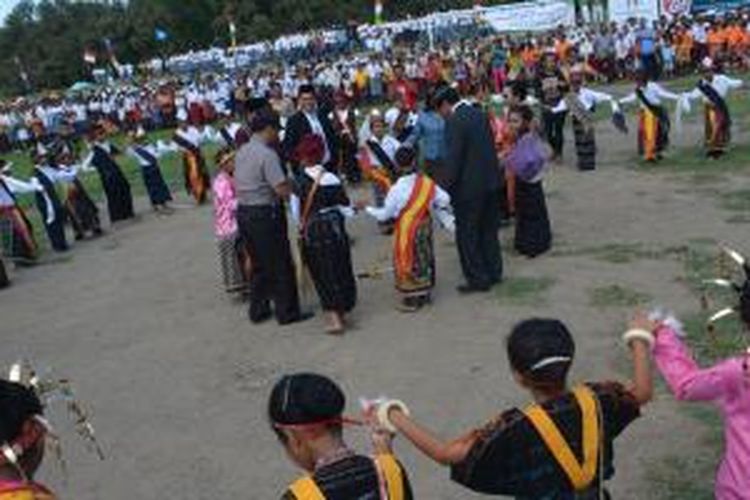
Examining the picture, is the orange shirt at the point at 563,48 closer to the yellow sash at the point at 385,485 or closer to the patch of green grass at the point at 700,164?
the patch of green grass at the point at 700,164

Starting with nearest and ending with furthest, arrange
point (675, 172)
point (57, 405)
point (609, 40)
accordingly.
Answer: point (57, 405) < point (675, 172) < point (609, 40)

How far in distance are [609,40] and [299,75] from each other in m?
9.18

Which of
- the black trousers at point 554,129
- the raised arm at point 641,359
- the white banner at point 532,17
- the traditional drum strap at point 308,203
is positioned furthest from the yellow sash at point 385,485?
the white banner at point 532,17

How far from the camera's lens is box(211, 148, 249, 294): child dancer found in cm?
1059

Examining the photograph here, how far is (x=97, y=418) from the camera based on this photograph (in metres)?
8.27

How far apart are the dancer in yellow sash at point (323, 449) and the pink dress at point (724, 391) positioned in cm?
107

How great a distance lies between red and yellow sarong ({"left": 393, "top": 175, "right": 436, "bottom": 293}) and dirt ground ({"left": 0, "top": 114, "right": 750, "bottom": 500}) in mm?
307

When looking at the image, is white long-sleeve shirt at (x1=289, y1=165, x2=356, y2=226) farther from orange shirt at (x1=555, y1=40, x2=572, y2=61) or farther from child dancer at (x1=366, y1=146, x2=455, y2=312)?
orange shirt at (x1=555, y1=40, x2=572, y2=61)

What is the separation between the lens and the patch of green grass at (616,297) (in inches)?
360

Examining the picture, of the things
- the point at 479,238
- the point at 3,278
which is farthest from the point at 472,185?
the point at 3,278

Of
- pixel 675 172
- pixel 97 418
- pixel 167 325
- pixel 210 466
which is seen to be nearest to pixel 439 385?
pixel 210 466

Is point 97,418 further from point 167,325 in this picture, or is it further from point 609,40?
point 609,40

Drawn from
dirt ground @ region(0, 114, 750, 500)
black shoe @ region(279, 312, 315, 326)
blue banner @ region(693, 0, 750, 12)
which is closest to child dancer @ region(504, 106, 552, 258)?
dirt ground @ region(0, 114, 750, 500)

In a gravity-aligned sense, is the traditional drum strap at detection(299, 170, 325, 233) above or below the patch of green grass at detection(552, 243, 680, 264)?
above
